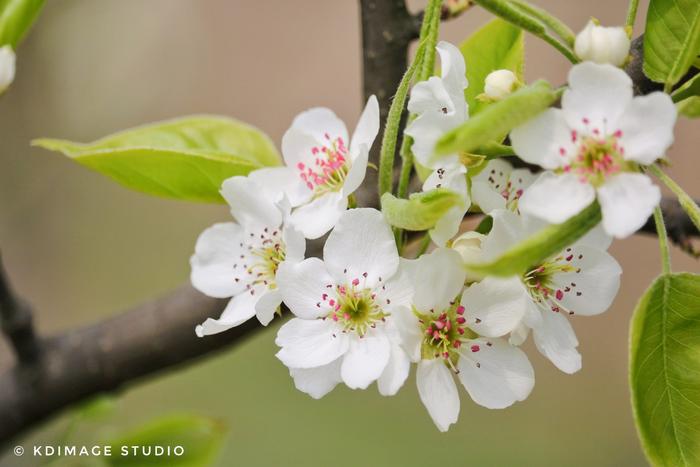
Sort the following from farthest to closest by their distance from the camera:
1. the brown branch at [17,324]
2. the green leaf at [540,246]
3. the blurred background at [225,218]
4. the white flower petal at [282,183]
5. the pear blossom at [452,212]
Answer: the blurred background at [225,218], the brown branch at [17,324], the white flower petal at [282,183], the pear blossom at [452,212], the green leaf at [540,246]

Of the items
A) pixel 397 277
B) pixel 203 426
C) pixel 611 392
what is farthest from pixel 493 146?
pixel 611 392

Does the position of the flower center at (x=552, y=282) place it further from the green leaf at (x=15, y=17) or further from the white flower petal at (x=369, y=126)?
the green leaf at (x=15, y=17)

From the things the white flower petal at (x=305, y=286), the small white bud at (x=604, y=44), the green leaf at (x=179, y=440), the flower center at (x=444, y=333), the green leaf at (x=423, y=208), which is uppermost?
the small white bud at (x=604, y=44)

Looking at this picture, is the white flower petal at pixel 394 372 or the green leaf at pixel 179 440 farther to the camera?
the green leaf at pixel 179 440

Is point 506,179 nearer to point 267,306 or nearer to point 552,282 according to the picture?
point 552,282

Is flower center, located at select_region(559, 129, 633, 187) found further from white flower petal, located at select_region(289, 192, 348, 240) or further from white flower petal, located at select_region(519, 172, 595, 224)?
white flower petal, located at select_region(289, 192, 348, 240)

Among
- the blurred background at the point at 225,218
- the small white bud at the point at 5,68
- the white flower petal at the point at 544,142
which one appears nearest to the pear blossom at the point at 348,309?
the white flower petal at the point at 544,142

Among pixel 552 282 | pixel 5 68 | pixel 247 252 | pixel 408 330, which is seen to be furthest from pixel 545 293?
pixel 5 68

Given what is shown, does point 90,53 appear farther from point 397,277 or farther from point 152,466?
point 397,277
